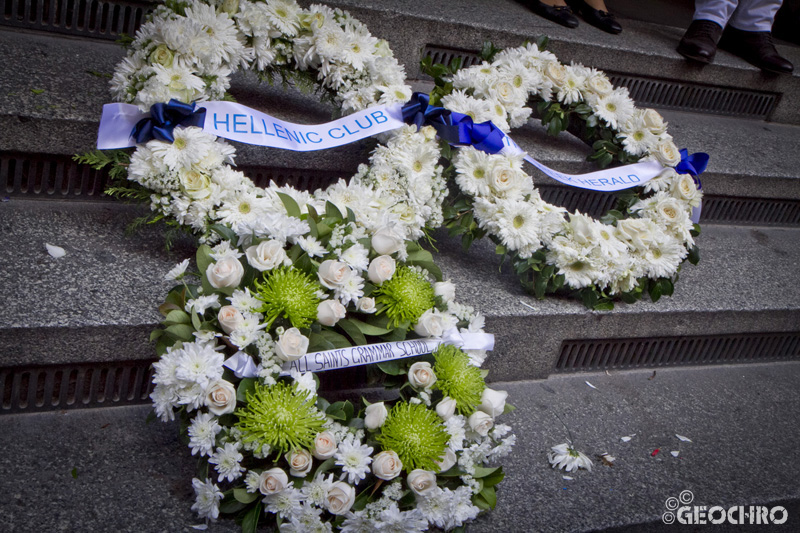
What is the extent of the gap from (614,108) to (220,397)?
5.23 ft

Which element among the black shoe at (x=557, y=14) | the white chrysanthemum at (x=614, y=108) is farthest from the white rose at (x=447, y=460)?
the black shoe at (x=557, y=14)

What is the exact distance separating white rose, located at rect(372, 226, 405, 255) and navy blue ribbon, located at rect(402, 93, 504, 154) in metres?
0.50

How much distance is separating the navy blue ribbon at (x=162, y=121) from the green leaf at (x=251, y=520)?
0.82 m

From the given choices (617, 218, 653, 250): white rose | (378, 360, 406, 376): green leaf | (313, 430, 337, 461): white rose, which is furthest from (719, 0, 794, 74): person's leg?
(313, 430, 337, 461): white rose

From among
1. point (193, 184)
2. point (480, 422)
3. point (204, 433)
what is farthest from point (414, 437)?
point (193, 184)

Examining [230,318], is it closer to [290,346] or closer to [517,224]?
[290,346]

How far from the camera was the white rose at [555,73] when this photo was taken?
7.10ft

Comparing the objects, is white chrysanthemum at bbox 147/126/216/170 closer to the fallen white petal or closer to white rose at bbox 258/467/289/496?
the fallen white petal

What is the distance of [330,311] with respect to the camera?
4.31ft

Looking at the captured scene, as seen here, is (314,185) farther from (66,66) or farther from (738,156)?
(738,156)

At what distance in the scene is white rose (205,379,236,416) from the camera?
122cm

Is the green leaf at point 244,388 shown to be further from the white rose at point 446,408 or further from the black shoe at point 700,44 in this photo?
the black shoe at point 700,44

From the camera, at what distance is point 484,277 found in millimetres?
1908

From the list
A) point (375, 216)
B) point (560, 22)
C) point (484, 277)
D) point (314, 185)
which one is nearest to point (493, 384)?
point (484, 277)
